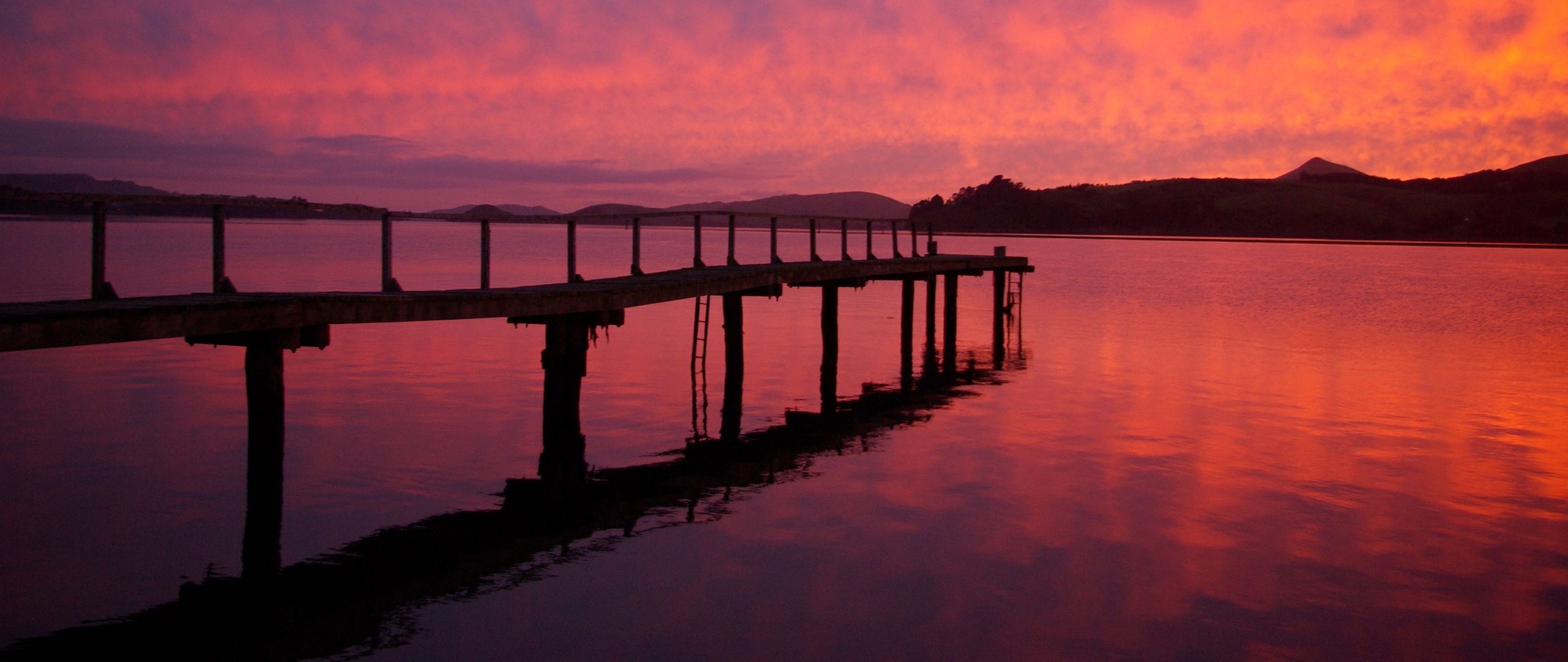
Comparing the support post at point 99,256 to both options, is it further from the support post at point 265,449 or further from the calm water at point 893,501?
the calm water at point 893,501

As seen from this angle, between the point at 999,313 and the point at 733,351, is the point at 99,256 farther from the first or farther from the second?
the point at 999,313

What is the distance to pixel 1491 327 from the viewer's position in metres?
39.8

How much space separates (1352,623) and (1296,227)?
206527 millimetres

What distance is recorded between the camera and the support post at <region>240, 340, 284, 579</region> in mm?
11289

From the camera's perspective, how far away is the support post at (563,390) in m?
15.3

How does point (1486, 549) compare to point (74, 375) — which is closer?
point (1486, 549)

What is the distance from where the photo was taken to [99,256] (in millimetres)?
10484

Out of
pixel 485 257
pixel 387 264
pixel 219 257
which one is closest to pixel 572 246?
pixel 485 257

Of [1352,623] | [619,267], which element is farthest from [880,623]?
[619,267]

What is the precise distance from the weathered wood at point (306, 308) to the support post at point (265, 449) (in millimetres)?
612

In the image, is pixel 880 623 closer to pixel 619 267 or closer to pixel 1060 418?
pixel 1060 418

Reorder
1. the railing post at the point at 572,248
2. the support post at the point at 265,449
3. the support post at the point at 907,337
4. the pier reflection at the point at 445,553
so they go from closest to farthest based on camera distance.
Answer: the pier reflection at the point at 445,553
the support post at the point at 265,449
the railing post at the point at 572,248
the support post at the point at 907,337

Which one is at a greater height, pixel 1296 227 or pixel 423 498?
pixel 1296 227

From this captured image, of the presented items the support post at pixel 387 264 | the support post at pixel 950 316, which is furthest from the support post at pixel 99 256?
the support post at pixel 950 316
